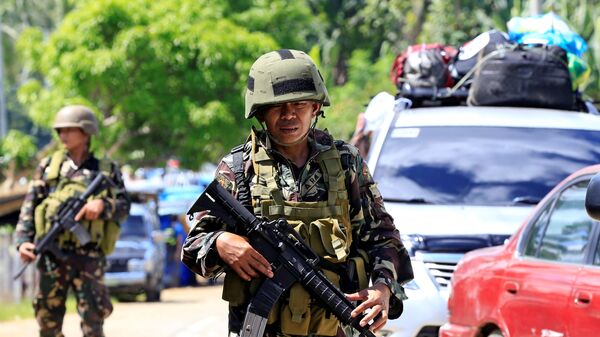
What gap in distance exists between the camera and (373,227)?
527 centimetres

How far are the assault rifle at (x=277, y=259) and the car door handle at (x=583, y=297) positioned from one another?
1267 mm

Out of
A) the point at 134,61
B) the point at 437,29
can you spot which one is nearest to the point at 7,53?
the point at 437,29

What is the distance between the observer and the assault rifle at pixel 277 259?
494 cm

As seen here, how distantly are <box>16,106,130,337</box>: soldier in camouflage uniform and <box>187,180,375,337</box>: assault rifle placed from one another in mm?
4907

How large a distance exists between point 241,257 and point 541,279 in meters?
2.09

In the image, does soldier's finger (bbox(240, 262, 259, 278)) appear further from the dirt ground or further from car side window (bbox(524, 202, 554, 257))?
the dirt ground

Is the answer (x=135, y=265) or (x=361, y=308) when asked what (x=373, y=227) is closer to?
(x=361, y=308)

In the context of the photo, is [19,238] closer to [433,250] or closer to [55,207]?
[55,207]

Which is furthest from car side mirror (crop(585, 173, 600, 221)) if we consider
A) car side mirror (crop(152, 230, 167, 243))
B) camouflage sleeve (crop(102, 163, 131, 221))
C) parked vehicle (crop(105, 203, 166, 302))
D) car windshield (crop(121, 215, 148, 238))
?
car side mirror (crop(152, 230, 167, 243))

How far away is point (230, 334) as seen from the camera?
5137 millimetres

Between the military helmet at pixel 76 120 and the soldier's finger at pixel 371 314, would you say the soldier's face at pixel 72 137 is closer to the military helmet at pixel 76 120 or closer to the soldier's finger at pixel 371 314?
the military helmet at pixel 76 120

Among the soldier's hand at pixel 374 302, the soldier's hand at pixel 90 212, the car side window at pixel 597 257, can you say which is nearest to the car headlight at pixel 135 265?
the soldier's hand at pixel 90 212

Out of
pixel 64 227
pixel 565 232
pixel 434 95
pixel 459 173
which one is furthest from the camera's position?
pixel 434 95

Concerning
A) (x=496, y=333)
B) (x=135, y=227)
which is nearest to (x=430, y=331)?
(x=496, y=333)
